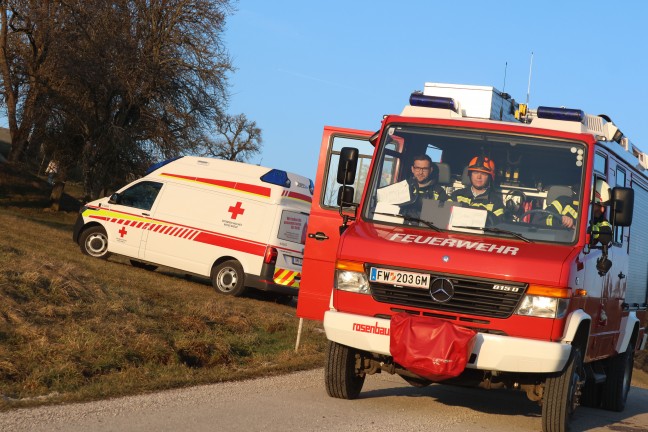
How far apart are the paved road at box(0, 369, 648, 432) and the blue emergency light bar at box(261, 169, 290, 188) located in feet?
32.2

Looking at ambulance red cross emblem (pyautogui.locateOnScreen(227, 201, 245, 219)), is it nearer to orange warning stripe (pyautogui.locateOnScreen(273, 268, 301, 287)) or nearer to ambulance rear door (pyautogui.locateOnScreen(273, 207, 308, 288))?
ambulance rear door (pyautogui.locateOnScreen(273, 207, 308, 288))

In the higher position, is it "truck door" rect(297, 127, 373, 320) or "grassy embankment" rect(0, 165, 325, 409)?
"truck door" rect(297, 127, 373, 320)

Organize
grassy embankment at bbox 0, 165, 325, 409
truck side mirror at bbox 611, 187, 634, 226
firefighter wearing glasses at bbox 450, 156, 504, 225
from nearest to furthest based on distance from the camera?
truck side mirror at bbox 611, 187, 634, 226 → firefighter wearing glasses at bbox 450, 156, 504, 225 → grassy embankment at bbox 0, 165, 325, 409

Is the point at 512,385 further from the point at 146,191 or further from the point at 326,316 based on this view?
the point at 146,191

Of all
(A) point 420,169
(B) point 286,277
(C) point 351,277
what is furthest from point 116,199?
(C) point 351,277

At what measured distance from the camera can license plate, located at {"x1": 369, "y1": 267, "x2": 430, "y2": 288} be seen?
9.02 m

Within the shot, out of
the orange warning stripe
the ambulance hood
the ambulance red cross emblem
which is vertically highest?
the ambulance red cross emblem

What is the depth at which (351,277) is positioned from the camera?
9.32 metres

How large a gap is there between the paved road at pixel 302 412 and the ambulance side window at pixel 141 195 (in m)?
11.1

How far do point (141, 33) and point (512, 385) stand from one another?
33.1 metres

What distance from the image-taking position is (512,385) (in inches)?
368

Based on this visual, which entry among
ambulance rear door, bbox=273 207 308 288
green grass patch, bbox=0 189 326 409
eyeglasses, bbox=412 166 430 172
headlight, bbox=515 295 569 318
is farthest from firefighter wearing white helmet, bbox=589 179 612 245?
ambulance rear door, bbox=273 207 308 288

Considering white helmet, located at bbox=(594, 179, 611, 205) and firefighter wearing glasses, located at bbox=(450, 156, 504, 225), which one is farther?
white helmet, located at bbox=(594, 179, 611, 205)

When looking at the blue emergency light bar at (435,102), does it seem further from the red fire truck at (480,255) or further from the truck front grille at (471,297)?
the truck front grille at (471,297)
